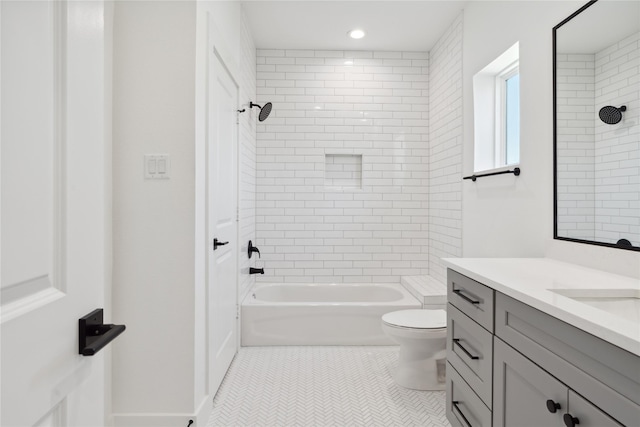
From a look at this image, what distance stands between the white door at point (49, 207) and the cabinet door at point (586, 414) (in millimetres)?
1128

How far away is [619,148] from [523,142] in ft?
2.32

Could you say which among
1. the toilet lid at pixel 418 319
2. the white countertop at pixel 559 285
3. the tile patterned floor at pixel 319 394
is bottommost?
the tile patterned floor at pixel 319 394

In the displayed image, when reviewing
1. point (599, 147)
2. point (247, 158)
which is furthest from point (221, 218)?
point (599, 147)

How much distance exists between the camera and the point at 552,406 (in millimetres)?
1065

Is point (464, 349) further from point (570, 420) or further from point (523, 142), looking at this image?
point (523, 142)

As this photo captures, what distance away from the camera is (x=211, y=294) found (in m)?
2.12

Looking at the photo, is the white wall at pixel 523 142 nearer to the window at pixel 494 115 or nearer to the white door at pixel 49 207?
the window at pixel 494 115

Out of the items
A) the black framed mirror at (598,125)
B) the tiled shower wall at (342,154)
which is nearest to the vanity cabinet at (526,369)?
the black framed mirror at (598,125)

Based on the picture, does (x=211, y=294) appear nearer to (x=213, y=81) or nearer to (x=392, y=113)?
(x=213, y=81)

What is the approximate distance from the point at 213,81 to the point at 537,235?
6.65ft

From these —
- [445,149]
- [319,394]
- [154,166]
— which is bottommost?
[319,394]

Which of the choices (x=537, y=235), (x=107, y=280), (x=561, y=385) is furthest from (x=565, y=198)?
(x=107, y=280)

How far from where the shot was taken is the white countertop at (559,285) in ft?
2.86

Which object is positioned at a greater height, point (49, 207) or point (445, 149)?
point (445, 149)
